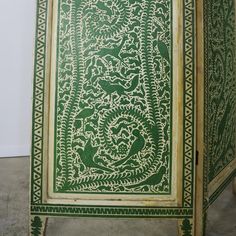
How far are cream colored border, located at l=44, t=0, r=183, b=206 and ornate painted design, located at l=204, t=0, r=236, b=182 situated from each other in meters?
0.10

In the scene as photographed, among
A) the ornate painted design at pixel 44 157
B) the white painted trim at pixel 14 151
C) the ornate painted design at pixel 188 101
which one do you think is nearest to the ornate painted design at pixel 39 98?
the ornate painted design at pixel 44 157

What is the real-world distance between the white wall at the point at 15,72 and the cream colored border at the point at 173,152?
A: 1.14 m

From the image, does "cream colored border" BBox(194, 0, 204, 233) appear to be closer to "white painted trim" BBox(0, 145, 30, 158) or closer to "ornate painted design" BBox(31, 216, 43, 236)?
"ornate painted design" BBox(31, 216, 43, 236)

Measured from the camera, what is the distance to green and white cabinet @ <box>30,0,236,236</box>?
1129mm

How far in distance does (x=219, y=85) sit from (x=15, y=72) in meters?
1.48

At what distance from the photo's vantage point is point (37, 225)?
1163 mm

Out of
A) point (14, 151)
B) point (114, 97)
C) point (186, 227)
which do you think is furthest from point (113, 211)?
point (14, 151)

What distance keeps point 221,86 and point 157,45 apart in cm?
34

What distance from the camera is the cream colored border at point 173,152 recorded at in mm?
1128

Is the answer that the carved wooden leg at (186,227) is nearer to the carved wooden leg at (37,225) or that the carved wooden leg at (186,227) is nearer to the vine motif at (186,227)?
the vine motif at (186,227)

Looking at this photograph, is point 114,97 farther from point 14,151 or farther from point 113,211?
point 14,151

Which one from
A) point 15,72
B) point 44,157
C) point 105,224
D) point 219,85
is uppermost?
point 15,72

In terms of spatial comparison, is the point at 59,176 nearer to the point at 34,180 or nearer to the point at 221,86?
the point at 34,180

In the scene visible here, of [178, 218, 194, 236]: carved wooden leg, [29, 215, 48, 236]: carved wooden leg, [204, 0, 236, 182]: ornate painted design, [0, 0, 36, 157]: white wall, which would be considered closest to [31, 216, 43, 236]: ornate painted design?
[29, 215, 48, 236]: carved wooden leg
